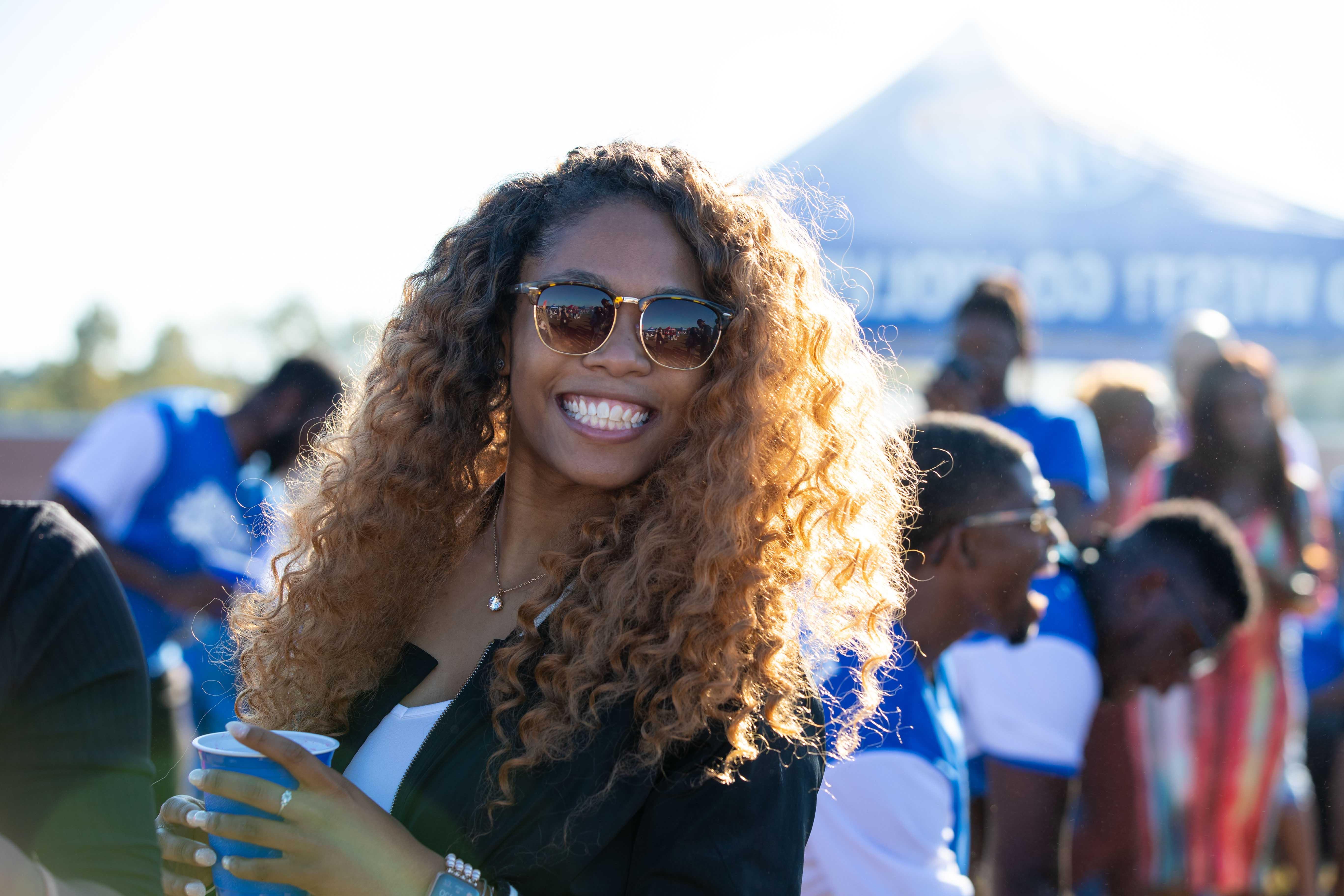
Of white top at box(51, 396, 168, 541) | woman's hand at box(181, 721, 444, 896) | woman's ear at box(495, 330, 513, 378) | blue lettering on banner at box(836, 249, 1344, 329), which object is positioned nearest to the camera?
woman's hand at box(181, 721, 444, 896)

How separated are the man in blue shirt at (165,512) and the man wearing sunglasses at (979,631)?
2460 mm

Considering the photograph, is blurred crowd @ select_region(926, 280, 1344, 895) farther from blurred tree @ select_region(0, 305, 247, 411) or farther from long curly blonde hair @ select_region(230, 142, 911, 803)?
blurred tree @ select_region(0, 305, 247, 411)

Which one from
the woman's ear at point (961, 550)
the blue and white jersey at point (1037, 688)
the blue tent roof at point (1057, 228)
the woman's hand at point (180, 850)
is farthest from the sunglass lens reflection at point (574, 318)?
the blue tent roof at point (1057, 228)

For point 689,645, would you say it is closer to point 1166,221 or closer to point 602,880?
point 602,880

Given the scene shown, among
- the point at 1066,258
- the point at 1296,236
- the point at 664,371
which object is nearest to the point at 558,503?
the point at 664,371

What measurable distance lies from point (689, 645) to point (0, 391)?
31.3 m

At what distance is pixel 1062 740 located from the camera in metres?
3.08

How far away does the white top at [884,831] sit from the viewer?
2.11 metres

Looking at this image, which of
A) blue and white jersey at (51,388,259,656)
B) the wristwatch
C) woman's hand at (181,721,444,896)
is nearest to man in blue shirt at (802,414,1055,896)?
the wristwatch

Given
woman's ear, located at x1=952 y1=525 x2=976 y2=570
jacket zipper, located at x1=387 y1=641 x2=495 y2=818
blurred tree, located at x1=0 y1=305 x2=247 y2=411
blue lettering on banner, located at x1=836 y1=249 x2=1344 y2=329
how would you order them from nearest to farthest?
jacket zipper, located at x1=387 y1=641 x2=495 y2=818, woman's ear, located at x1=952 y1=525 x2=976 y2=570, blue lettering on banner, located at x1=836 y1=249 x2=1344 y2=329, blurred tree, located at x1=0 y1=305 x2=247 y2=411

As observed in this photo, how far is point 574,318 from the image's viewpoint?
1.77m

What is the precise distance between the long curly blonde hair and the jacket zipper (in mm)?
60

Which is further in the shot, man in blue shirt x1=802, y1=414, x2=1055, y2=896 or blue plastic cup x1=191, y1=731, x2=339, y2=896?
man in blue shirt x1=802, y1=414, x2=1055, y2=896

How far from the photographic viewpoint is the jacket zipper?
1.55 meters
